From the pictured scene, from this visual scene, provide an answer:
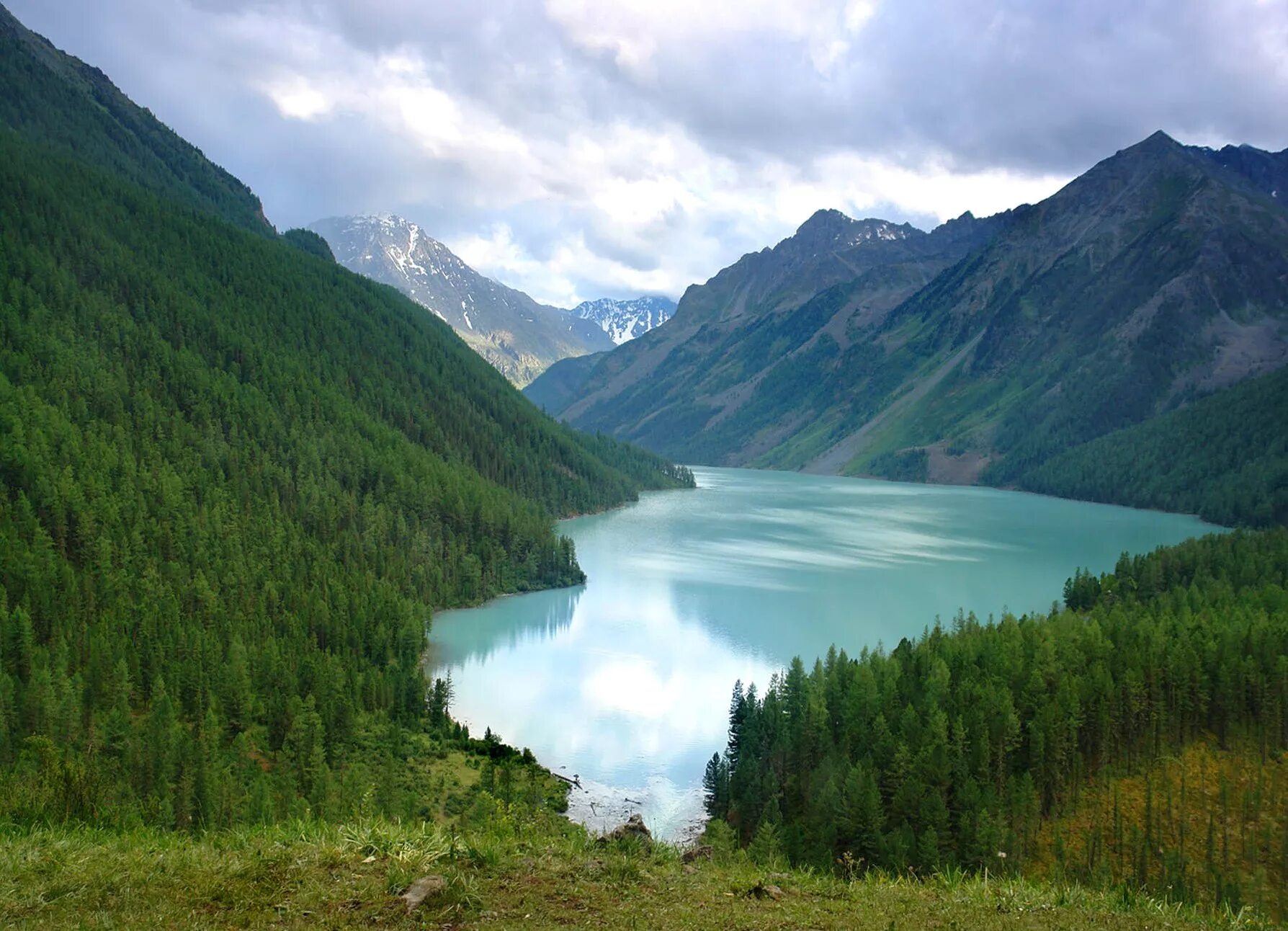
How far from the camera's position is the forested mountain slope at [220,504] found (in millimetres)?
43219

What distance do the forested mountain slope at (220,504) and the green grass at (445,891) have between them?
7497mm

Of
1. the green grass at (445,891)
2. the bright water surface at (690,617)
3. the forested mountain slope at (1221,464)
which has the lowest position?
the bright water surface at (690,617)

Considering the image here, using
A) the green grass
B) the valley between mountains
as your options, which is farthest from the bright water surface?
the green grass

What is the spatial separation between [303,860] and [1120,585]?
74130 millimetres

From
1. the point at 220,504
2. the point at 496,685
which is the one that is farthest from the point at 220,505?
the point at 496,685

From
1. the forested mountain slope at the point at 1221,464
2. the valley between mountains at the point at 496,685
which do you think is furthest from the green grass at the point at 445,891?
the forested mountain slope at the point at 1221,464

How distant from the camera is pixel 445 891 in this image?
1304 centimetres

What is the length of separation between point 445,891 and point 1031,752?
104 ft

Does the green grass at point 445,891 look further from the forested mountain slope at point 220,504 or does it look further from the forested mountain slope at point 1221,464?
the forested mountain slope at point 1221,464

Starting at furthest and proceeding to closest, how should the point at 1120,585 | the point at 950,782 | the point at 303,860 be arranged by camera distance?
the point at 1120,585 → the point at 950,782 → the point at 303,860

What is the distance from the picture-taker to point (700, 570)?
10194 cm

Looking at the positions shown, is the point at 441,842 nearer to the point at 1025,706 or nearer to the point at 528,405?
the point at 1025,706

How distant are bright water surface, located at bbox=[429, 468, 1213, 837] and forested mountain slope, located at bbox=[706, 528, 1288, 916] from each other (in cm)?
629

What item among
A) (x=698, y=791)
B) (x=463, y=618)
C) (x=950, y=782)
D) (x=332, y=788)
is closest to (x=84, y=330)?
(x=463, y=618)
